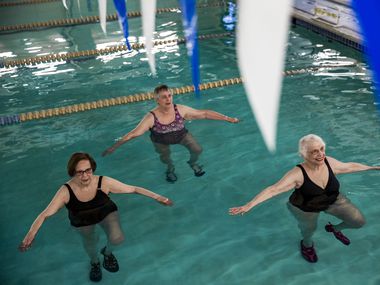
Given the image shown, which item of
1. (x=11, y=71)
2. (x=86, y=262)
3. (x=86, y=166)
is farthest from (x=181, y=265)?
(x=11, y=71)

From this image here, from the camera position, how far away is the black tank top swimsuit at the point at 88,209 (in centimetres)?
328

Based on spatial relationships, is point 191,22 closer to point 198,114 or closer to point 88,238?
point 88,238

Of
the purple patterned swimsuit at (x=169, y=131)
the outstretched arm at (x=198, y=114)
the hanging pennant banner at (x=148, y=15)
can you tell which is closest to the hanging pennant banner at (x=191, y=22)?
the hanging pennant banner at (x=148, y=15)

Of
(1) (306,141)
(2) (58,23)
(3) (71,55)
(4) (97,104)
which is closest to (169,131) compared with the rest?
(1) (306,141)

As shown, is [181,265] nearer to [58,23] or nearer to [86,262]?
[86,262]

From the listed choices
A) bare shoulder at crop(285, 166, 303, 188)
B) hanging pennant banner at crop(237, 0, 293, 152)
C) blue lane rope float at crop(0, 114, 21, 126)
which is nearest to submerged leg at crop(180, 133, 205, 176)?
bare shoulder at crop(285, 166, 303, 188)

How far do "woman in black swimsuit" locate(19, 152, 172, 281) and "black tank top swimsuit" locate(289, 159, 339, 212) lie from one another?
99 cm

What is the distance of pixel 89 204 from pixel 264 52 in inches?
111

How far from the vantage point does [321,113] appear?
18.6ft

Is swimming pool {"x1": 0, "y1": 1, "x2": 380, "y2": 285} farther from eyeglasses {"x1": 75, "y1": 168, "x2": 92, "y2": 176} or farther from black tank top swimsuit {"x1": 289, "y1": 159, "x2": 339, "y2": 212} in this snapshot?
eyeglasses {"x1": 75, "y1": 168, "x2": 92, "y2": 176}

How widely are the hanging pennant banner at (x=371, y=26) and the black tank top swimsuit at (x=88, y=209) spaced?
2.89m

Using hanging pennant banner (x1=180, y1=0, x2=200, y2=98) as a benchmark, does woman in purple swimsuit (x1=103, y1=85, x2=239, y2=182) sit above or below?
below

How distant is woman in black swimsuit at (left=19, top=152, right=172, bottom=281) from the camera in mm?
3203

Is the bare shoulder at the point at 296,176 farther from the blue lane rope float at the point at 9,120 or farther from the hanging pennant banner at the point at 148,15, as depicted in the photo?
the blue lane rope float at the point at 9,120
